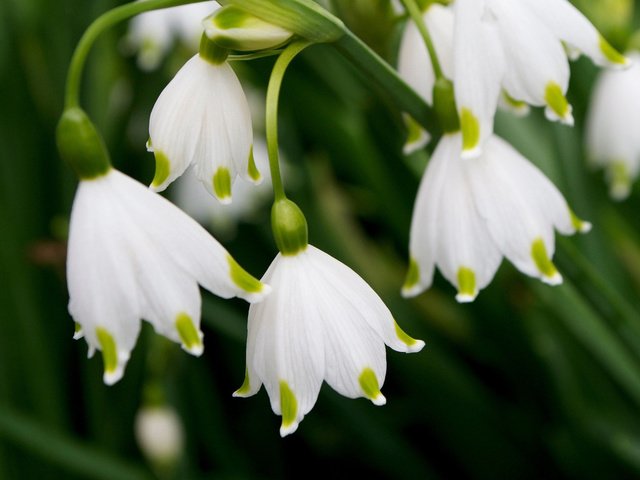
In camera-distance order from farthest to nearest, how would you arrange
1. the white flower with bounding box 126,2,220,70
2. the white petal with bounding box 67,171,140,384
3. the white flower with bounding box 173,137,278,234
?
the white flower with bounding box 173,137,278,234 < the white flower with bounding box 126,2,220,70 < the white petal with bounding box 67,171,140,384

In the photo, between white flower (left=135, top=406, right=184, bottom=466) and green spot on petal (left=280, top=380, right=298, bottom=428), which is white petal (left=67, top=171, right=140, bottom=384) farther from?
white flower (left=135, top=406, right=184, bottom=466)

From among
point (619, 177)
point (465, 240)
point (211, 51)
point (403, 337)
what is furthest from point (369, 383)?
point (619, 177)

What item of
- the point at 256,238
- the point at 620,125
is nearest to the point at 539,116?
the point at 620,125

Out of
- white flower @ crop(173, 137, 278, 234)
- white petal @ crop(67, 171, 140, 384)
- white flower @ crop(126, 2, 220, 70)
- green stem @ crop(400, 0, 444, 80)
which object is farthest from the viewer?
white flower @ crop(173, 137, 278, 234)

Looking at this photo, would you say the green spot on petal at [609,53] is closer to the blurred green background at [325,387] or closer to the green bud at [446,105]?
the green bud at [446,105]

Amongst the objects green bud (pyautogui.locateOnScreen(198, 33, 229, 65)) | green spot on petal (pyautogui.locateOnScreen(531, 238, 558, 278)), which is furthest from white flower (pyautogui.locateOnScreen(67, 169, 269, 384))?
green spot on petal (pyautogui.locateOnScreen(531, 238, 558, 278))

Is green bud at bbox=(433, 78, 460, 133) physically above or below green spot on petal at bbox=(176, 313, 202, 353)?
above

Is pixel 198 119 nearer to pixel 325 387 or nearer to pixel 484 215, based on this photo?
pixel 484 215

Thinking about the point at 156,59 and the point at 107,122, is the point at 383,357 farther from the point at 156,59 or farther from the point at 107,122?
the point at 107,122
